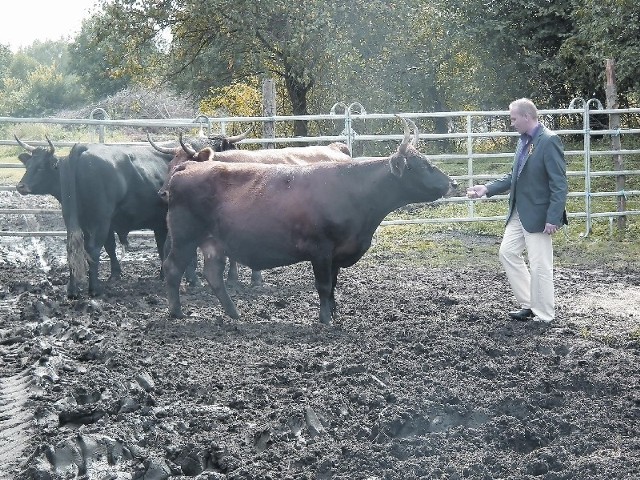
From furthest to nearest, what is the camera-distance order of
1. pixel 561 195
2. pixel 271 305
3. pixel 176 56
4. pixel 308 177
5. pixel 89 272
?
1. pixel 176 56
2. pixel 89 272
3. pixel 271 305
4. pixel 308 177
5. pixel 561 195

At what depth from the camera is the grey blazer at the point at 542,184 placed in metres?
7.71

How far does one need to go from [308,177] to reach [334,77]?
13825 millimetres

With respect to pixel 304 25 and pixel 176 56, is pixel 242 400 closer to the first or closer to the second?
pixel 304 25

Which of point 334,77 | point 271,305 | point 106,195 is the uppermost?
point 334,77

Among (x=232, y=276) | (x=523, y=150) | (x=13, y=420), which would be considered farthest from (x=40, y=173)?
(x=13, y=420)

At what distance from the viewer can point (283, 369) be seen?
250 inches

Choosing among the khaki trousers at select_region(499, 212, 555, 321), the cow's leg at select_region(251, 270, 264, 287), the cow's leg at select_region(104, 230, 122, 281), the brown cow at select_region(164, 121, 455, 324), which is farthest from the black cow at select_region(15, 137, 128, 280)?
the khaki trousers at select_region(499, 212, 555, 321)

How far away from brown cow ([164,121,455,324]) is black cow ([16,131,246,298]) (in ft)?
5.06

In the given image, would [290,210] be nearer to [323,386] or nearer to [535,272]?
[535,272]

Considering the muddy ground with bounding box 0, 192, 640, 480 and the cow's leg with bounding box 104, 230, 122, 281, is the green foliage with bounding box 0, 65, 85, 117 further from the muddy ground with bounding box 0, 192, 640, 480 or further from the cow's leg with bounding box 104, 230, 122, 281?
the muddy ground with bounding box 0, 192, 640, 480

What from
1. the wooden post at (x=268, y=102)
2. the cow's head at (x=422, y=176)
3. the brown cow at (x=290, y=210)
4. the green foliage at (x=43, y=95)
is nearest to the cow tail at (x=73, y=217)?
the brown cow at (x=290, y=210)

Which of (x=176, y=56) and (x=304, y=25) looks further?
(x=176, y=56)

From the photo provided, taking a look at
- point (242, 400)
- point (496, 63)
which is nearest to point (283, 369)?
point (242, 400)

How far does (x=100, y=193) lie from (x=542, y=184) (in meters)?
4.72
